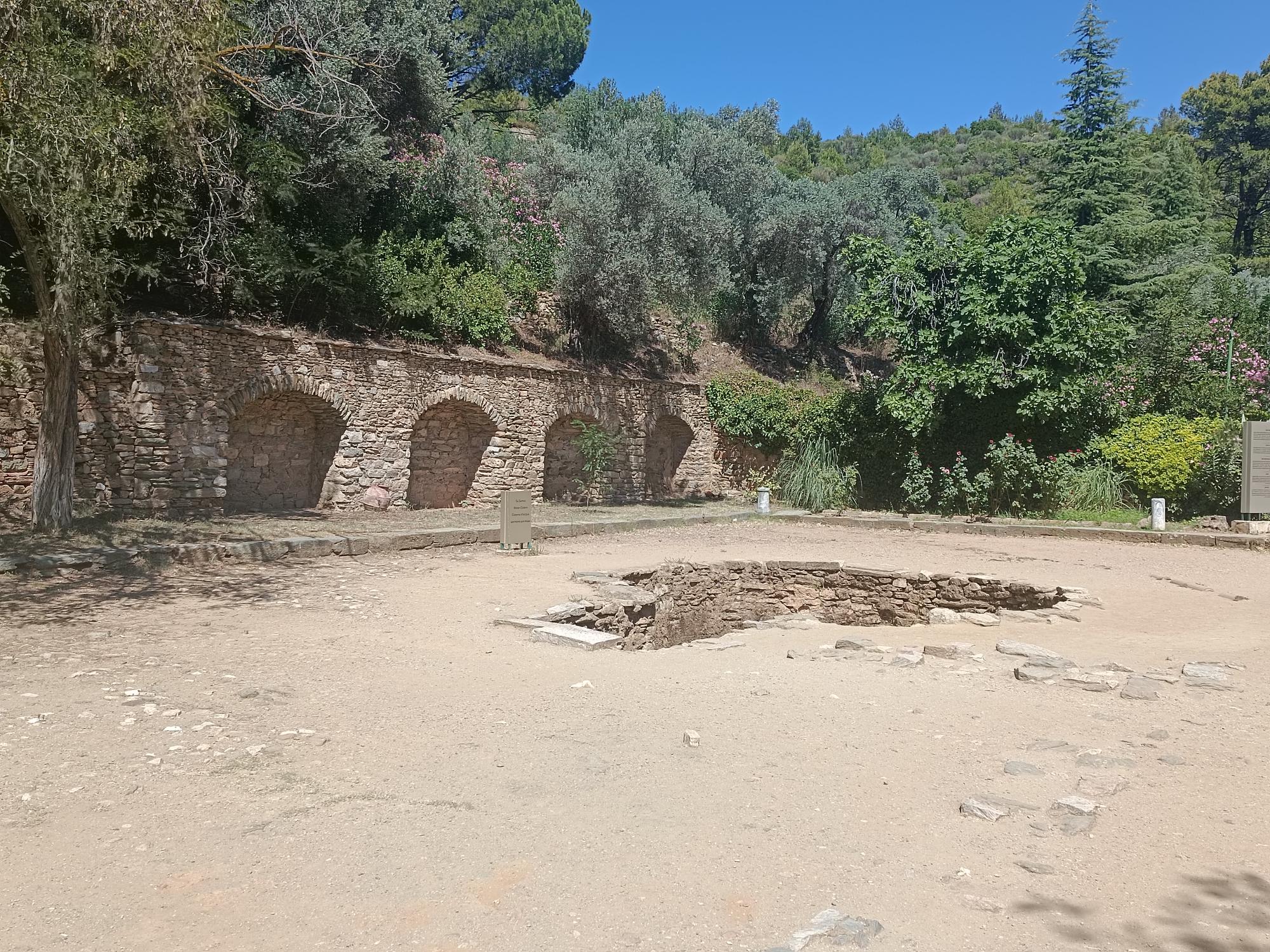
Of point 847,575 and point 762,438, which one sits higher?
point 762,438

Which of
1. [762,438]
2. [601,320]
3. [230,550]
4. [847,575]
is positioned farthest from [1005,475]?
[230,550]

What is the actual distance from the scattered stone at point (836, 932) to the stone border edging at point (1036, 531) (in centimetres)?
1271

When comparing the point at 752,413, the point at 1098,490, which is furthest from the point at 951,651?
the point at 752,413

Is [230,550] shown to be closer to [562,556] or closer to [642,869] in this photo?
[562,556]

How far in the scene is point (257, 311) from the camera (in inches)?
546

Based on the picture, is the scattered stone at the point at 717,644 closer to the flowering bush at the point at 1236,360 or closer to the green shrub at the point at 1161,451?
the green shrub at the point at 1161,451

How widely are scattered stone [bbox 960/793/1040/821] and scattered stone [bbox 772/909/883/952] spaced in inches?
37.2

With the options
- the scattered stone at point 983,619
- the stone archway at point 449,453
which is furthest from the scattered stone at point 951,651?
the stone archway at point 449,453

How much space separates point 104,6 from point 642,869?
888 centimetres

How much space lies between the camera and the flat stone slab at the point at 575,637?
6406 millimetres

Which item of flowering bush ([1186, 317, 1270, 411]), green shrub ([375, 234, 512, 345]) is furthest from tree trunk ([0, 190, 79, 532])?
flowering bush ([1186, 317, 1270, 411])

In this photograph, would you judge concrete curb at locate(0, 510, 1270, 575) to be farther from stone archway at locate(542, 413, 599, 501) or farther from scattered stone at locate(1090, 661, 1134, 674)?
scattered stone at locate(1090, 661, 1134, 674)

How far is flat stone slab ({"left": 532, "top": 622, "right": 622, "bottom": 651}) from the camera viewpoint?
641 centimetres

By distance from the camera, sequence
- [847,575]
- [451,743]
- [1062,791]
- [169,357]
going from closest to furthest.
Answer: [1062,791], [451,743], [847,575], [169,357]
